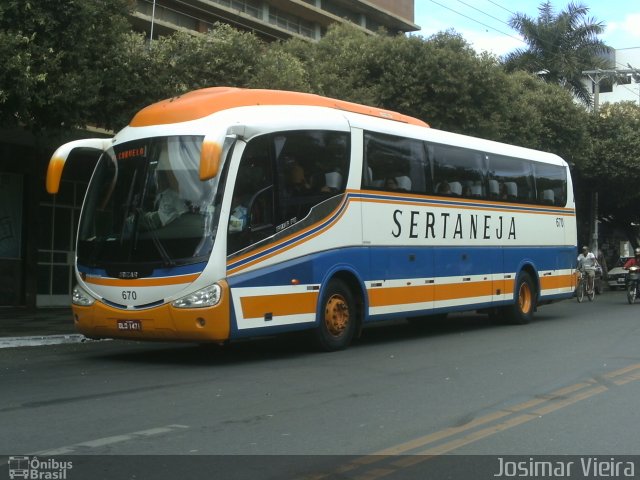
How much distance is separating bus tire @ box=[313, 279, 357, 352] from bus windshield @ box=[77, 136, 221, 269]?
7.84 ft

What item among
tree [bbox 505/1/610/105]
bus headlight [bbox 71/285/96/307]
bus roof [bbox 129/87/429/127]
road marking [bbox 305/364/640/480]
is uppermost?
tree [bbox 505/1/610/105]

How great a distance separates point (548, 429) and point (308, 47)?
1978 cm

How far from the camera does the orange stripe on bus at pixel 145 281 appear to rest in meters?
10.2

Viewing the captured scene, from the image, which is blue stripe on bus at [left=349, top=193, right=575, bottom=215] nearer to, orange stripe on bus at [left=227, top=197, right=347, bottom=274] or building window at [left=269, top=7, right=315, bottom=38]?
orange stripe on bus at [left=227, top=197, right=347, bottom=274]

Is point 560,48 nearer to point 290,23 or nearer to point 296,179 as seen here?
point 290,23

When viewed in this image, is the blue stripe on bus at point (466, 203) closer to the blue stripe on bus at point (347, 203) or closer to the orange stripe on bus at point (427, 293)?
the blue stripe on bus at point (347, 203)

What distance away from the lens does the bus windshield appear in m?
10.3

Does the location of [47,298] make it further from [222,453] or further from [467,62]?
[222,453]

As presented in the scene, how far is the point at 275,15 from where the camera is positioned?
162 ft

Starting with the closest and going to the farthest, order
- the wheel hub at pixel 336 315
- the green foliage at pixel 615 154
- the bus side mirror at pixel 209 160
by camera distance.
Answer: the bus side mirror at pixel 209 160, the wheel hub at pixel 336 315, the green foliage at pixel 615 154

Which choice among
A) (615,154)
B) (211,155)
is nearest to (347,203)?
(211,155)

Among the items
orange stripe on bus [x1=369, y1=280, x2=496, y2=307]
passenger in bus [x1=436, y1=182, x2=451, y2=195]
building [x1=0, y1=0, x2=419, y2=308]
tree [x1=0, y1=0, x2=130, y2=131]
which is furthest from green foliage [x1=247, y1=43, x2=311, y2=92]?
orange stripe on bus [x1=369, y1=280, x2=496, y2=307]

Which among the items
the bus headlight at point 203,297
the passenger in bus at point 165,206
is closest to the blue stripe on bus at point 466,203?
the passenger in bus at point 165,206

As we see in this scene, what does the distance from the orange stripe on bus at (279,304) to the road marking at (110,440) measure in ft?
12.0
